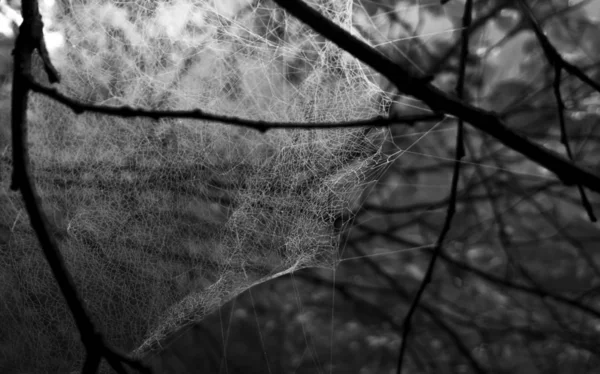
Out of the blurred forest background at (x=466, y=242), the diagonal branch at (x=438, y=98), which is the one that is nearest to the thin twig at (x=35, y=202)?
the diagonal branch at (x=438, y=98)

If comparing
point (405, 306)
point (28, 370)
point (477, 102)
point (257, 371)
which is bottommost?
point (28, 370)

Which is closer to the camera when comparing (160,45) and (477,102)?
(160,45)

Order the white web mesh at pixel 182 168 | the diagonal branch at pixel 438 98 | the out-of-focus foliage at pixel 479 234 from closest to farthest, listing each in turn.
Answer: the diagonal branch at pixel 438 98 → the white web mesh at pixel 182 168 → the out-of-focus foliage at pixel 479 234

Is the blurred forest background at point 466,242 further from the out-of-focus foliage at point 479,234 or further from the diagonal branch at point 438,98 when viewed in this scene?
the diagonal branch at point 438,98

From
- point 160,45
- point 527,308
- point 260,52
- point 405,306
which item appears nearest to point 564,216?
point 527,308

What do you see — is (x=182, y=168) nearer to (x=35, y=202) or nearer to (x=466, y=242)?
(x=35, y=202)

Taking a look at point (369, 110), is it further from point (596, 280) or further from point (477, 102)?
point (596, 280)

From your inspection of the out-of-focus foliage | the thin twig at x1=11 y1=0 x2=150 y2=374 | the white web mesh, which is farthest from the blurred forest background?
the thin twig at x1=11 y1=0 x2=150 y2=374

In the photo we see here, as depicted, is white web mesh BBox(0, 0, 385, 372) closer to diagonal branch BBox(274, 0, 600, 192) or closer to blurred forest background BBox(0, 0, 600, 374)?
blurred forest background BBox(0, 0, 600, 374)
